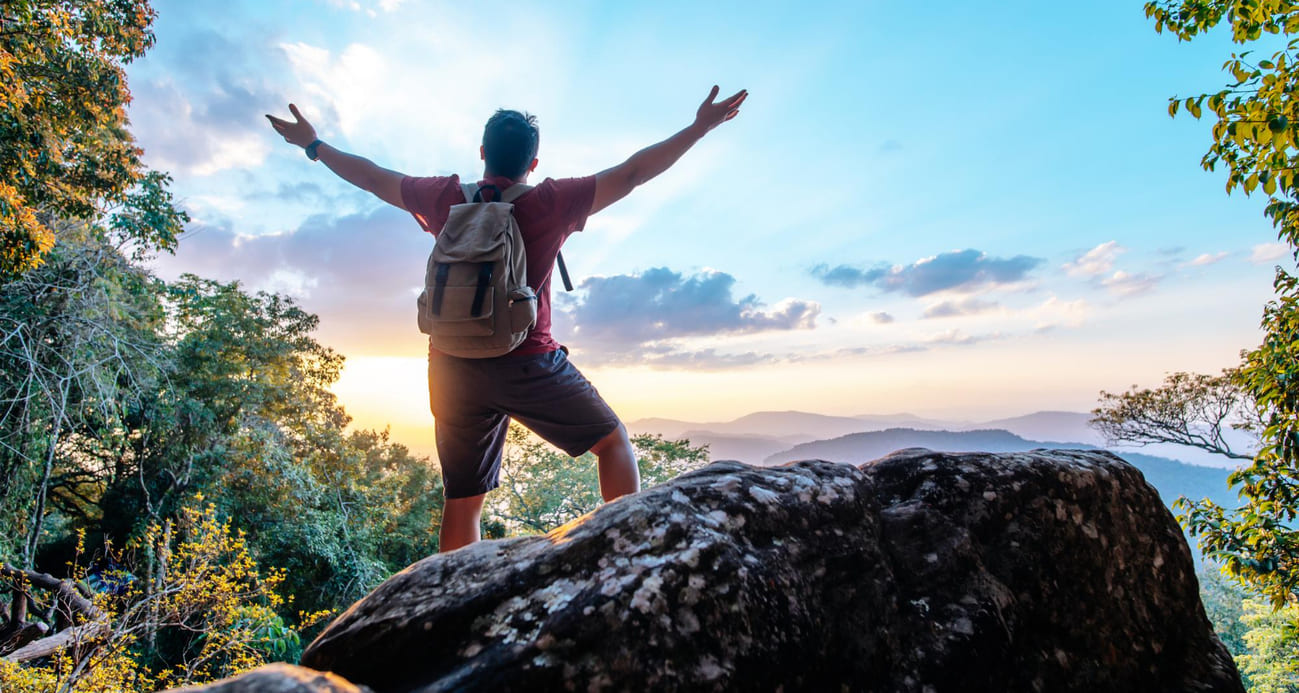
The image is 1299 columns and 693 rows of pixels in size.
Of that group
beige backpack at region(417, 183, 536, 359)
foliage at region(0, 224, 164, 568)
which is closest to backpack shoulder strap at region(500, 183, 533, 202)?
beige backpack at region(417, 183, 536, 359)

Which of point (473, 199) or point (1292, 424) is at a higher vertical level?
point (473, 199)

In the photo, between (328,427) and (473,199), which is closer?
(473,199)

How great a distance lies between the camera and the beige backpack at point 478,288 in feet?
7.35

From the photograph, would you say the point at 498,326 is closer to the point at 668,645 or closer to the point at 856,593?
the point at 668,645

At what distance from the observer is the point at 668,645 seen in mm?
1285

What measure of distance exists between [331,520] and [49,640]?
10566 millimetres

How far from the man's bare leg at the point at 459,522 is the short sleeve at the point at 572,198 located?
1302 millimetres

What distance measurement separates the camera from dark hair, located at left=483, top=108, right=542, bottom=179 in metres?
2.64

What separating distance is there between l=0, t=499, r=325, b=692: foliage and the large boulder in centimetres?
934

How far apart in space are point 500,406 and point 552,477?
25954 mm

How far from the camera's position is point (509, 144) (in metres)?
2.64

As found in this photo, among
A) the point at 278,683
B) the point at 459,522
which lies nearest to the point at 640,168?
the point at 459,522

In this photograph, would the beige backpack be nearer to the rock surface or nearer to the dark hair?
the dark hair

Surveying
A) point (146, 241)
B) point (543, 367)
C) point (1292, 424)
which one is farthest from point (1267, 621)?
point (146, 241)
